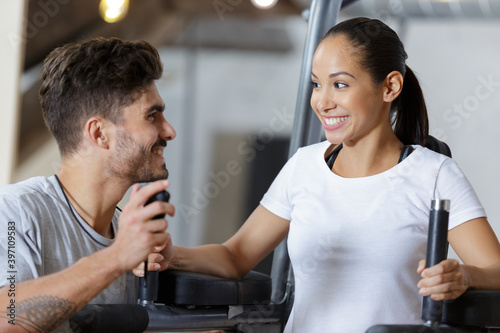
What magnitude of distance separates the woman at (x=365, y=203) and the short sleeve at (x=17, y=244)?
31 cm

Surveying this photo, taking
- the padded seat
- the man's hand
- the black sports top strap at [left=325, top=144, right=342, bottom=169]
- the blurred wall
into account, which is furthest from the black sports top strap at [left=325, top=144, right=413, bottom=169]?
the blurred wall

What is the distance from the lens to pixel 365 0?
1918 mm

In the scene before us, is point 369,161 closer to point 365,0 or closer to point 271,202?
point 271,202

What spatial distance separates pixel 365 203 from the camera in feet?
4.26

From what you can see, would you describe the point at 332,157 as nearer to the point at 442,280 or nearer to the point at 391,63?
the point at 391,63

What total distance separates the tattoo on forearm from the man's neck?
10.7 inches

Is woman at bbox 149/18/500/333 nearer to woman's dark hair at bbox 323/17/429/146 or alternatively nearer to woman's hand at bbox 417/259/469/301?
woman's dark hair at bbox 323/17/429/146

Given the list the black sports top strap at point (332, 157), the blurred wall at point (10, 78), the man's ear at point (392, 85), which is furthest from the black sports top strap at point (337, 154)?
the blurred wall at point (10, 78)

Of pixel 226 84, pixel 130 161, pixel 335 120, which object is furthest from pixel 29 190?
pixel 226 84

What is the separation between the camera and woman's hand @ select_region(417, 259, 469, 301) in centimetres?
102

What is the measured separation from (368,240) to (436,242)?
0.28 meters

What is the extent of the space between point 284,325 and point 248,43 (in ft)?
11.3

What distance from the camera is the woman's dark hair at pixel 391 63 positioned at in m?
1.31

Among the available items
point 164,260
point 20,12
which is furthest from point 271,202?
point 20,12
